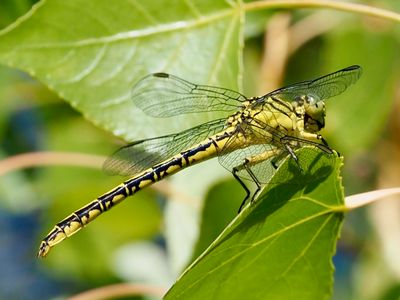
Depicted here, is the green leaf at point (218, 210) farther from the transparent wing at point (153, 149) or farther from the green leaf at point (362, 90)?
the green leaf at point (362, 90)

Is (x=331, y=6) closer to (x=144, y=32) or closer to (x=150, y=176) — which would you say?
(x=144, y=32)

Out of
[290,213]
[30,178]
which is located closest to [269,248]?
[290,213]

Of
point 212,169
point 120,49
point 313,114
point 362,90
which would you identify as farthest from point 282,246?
point 362,90

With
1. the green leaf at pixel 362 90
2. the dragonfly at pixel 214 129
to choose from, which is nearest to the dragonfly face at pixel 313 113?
the dragonfly at pixel 214 129

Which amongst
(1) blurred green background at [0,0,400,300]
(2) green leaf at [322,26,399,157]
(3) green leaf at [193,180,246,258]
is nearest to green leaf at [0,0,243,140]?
(3) green leaf at [193,180,246,258]

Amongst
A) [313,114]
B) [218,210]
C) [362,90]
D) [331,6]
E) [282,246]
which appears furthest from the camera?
[362,90]

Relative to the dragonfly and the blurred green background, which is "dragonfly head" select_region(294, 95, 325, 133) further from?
the blurred green background

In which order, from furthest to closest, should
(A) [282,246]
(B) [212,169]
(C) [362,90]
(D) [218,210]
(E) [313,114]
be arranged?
(C) [362,90], (B) [212,169], (D) [218,210], (E) [313,114], (A) [282,246]

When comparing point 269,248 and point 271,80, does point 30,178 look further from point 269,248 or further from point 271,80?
point 269,248
